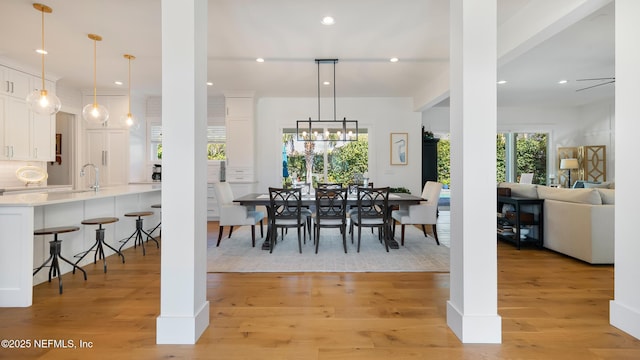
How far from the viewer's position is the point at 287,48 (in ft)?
13.6

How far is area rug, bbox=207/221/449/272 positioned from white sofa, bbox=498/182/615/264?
4.39 ft

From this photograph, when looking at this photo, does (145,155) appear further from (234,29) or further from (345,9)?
(345,9)

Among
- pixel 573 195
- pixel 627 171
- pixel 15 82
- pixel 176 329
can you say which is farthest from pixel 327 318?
pixel 15 82

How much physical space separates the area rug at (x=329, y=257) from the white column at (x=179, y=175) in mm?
1429

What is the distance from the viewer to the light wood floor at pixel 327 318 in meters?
1.81

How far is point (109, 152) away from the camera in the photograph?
6320 millimetres

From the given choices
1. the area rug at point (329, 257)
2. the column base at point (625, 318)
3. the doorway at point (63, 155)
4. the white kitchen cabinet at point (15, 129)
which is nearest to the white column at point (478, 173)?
the column base at point (625, 318)

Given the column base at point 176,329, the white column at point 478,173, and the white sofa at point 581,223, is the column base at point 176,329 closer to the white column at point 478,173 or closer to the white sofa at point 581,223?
the white column at point 478,173

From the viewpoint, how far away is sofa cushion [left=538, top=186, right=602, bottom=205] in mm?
3445

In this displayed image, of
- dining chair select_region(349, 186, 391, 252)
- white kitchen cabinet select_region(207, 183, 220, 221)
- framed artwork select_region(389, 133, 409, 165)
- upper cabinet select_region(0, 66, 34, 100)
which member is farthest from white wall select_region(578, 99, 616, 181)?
upper cabinet select_region(0, 66, 34, 100)

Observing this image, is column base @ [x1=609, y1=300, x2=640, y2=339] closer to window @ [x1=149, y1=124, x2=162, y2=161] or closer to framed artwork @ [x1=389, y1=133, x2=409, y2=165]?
framed artwork @ [x1=389, y1=133, x2=409, y2=165]

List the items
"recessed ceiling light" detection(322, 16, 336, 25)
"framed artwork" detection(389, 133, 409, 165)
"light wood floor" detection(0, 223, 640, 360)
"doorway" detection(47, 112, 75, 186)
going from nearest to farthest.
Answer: "light wood floor" detection(0, 223, 640, 360) → "recessed ceiling light" detection(322, 16, 336, 25) → "doorway" detection(47, 112, 75, 186) → "framed artwork" detection(389, 133, 409, 165)

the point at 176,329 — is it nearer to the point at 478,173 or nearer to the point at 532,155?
the point at 478,173

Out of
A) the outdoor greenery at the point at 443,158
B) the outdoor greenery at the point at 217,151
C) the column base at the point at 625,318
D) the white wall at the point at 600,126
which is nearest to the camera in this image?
the column base at the point at 625,318
